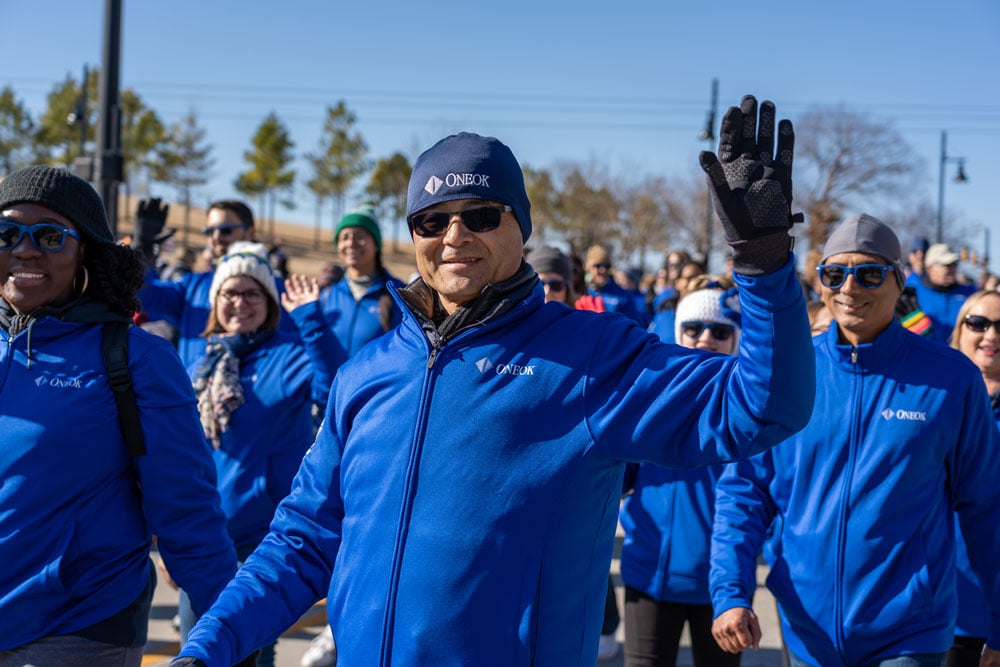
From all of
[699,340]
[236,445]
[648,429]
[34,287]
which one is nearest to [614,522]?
[648,429]

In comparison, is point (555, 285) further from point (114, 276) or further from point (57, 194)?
point (57, 194)

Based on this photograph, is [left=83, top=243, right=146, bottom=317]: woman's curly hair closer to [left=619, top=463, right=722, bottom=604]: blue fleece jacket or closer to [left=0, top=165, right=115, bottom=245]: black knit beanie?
[left=0, top=165, right=115, bottom=245]: black knit beanie

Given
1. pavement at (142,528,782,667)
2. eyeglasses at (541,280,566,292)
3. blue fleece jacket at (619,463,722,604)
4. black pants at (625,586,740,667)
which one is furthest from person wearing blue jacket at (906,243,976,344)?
black pants at (625,586,740,667)

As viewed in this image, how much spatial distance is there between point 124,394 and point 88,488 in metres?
0.30

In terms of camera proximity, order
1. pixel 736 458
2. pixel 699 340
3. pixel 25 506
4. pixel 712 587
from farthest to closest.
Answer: pixel 699 340
pixel 712 587
pixel 25 506
pixel 736 458

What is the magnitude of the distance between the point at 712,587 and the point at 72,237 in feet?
8.03

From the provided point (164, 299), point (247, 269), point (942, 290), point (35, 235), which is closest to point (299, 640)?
point (164, 299)

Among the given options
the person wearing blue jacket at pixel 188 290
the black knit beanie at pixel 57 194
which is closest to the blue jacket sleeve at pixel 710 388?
the black knit beanie at pixel 57 194

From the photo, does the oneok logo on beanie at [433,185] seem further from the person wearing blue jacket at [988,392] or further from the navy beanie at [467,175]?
the person wearing blue jacket at [988,392]

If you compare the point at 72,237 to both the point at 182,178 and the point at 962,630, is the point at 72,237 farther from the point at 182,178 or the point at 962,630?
the point at 182,178

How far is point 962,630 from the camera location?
3.87 meters

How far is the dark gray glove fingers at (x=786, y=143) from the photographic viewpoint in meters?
1.65

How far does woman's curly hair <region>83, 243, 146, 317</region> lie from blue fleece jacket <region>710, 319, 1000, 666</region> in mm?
2220

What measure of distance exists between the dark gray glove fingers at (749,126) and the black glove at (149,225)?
17.9ft
